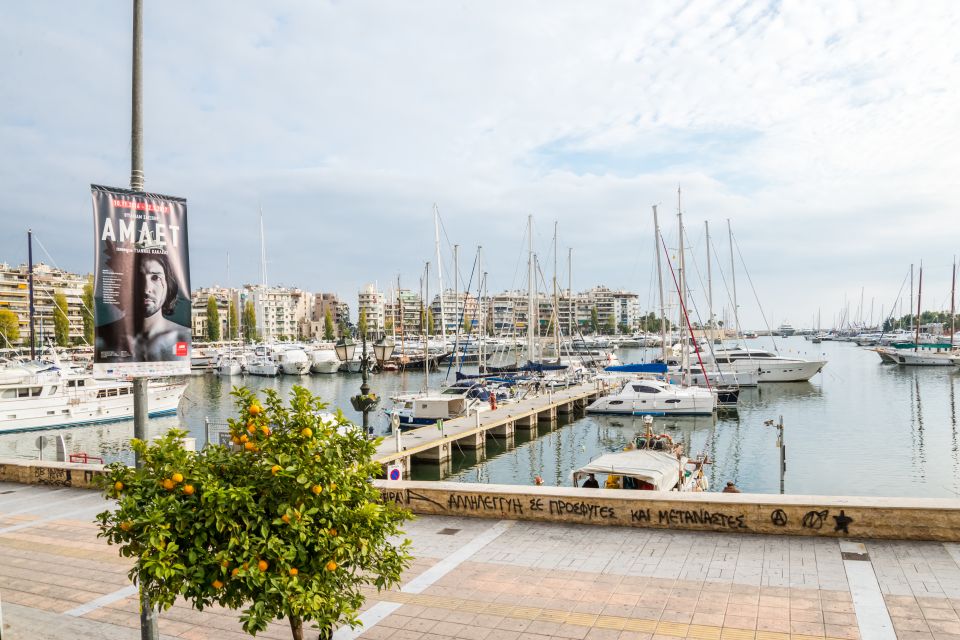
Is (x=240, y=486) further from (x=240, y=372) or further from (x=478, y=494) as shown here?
(x=240, y=372)

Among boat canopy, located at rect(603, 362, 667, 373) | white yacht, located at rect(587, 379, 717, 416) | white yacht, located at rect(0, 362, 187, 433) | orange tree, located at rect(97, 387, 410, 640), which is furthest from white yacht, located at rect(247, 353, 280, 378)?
orange tree, located at rect(97, 387, 410, 640)

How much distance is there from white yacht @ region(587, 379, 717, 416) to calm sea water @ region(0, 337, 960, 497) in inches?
24.4

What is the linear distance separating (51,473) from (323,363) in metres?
79.6

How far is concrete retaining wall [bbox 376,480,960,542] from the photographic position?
874 cm

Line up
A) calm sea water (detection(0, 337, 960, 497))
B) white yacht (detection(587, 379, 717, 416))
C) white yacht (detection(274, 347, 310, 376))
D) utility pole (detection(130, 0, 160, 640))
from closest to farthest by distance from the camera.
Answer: utility pole (detection(130, 0, 160, 640)), calm sea water (detection(0, 337, 960, 497)), white yacht (detection(587, 379, 717, 416)), white yacht (detection(274, 347, 310, 376))

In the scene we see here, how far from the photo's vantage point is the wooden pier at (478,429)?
82.9ft

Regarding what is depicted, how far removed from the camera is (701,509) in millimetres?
9789

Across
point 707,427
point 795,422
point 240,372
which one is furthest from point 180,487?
point 240,372

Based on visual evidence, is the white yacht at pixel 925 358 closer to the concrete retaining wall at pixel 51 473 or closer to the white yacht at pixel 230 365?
the white yacht at pixel 230 365

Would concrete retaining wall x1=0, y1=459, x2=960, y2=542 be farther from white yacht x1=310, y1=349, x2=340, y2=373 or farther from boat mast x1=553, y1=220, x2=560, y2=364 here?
white yacht x1=310, y1=349, x2=340, y2=373

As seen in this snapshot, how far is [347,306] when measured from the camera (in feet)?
628

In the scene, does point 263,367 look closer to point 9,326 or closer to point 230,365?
point 230,365

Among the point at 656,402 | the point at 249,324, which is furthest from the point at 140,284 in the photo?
the point at 249,324

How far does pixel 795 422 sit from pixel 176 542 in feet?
134
